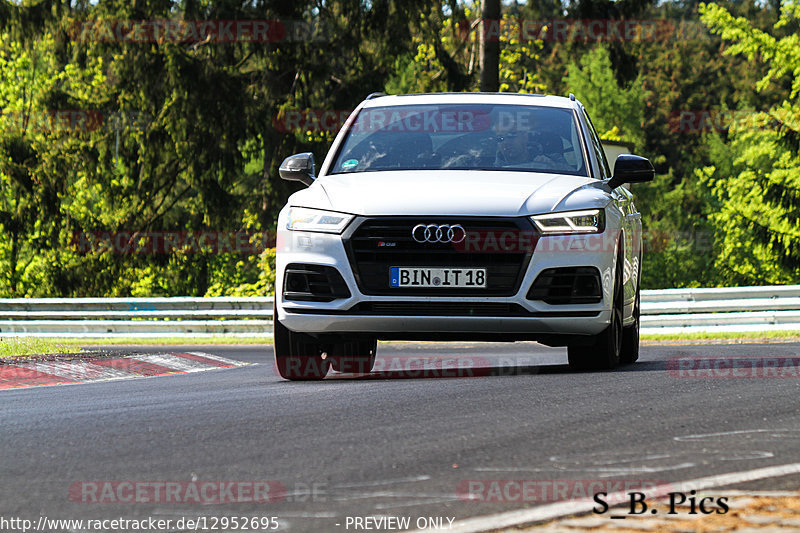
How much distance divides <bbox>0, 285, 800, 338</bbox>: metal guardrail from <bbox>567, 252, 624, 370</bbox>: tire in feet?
35.0

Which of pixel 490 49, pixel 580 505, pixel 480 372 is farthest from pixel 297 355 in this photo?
pixel 490 49

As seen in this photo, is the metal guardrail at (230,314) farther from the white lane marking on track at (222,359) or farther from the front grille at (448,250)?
the front grille at (448,250)

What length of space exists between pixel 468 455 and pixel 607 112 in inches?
2480

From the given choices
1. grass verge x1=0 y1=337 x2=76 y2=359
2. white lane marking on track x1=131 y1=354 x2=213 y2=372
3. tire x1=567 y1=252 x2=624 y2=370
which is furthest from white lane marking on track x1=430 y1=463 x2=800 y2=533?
grass verge x1=0 y1=337 x2=76 y2=359

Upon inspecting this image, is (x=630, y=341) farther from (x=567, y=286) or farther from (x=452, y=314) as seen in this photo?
(x=452, y=314)

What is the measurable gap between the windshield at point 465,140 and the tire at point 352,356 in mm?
1408

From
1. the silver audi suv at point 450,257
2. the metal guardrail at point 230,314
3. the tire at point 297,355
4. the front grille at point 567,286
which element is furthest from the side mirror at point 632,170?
the metal guardrail at point 230,314

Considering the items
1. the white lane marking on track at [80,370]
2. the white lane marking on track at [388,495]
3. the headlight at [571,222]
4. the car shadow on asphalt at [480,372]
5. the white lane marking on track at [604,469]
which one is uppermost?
the headlight at [571,222]

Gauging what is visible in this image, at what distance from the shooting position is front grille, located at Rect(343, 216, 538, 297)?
27.6 feet

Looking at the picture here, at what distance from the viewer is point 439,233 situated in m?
8.41

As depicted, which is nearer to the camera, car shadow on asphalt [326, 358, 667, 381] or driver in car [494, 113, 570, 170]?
driver in car [494, 113, 570, 170]

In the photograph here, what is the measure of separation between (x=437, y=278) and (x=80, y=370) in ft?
21.1

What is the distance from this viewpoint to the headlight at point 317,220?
8.55 m

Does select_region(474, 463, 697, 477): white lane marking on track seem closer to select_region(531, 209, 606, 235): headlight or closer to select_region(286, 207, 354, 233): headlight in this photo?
select_region(531, 209, 606, 235): headlight
